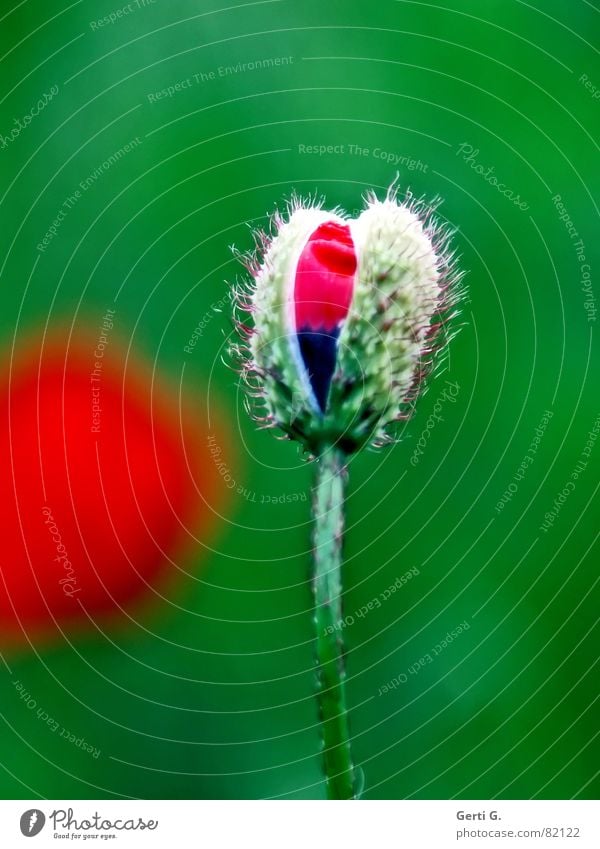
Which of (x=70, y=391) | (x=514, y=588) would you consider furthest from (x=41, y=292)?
(x=514, y=588)

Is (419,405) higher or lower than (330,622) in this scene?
higher

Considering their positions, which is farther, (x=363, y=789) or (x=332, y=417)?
(x=363, y=789)

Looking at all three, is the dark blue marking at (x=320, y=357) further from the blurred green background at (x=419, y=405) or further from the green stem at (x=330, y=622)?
the blurred green background at (x=419, y=405)

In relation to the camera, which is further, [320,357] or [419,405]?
[419,405]

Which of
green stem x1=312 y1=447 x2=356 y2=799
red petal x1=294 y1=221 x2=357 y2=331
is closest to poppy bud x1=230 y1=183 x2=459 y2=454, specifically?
red petal x1=294 y1=221 x2=357 y2=331

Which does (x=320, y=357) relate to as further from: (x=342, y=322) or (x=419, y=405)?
(x=419, y=405)

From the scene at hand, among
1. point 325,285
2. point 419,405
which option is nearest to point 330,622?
point 419,405

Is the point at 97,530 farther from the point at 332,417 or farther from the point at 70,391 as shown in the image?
the point at 332,417
